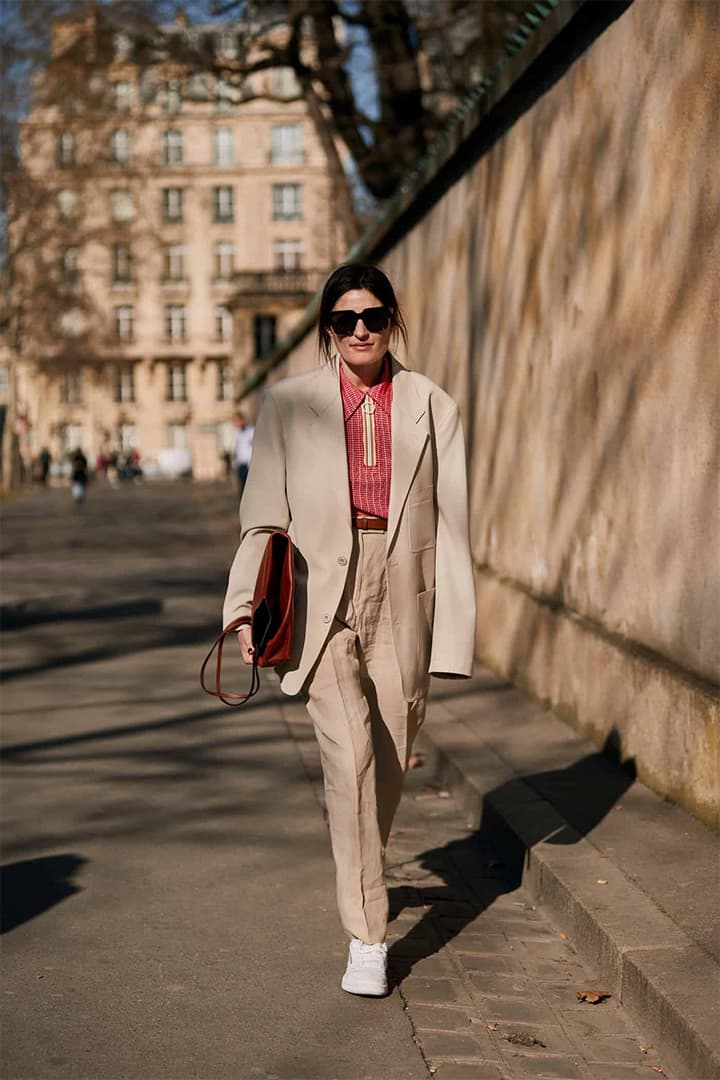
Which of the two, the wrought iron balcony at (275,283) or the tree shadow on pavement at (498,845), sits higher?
the wrought iron balcony at (275,283)

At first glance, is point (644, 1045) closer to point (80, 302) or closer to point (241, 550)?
point (241, 550)

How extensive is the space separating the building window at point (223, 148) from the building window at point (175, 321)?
339 inches

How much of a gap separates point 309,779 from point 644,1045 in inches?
137

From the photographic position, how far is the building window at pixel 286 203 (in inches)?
3745

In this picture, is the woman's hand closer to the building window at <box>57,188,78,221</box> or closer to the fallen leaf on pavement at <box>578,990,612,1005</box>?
the fallen leaf on pavement at <box>578,990,612,1005</box>

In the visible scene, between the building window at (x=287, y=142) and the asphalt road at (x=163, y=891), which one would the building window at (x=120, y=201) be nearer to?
the asphalt road at (x=163, y=891)

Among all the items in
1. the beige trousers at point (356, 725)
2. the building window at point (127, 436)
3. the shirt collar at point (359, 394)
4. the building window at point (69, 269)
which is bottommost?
the building window at point (127, 436)

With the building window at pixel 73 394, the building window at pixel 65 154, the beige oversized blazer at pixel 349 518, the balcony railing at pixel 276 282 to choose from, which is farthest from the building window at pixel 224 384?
the beige oversized blazer at pixel 349 518

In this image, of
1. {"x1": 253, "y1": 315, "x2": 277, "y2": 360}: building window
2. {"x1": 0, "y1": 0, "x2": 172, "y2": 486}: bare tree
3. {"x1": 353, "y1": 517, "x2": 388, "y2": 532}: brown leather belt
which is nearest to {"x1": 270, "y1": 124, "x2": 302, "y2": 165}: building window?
{"x1": 253, "y1": 315, "x2": 277, "y2": 360}: building window

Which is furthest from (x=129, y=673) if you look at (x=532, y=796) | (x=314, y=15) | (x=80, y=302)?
(x=80, y=302)

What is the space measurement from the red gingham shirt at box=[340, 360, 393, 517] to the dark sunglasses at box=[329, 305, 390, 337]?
0.16m

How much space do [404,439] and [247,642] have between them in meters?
0.73

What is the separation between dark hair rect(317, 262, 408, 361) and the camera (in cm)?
474

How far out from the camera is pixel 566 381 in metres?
8.59
